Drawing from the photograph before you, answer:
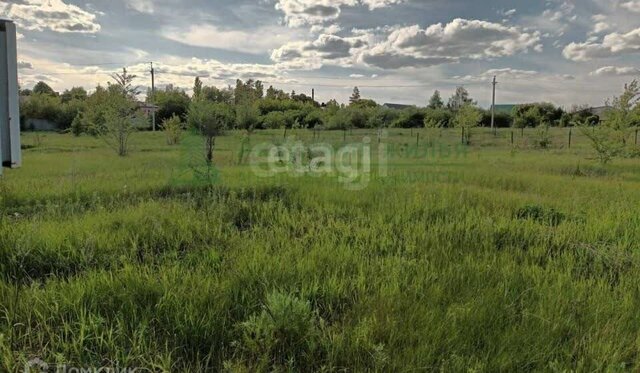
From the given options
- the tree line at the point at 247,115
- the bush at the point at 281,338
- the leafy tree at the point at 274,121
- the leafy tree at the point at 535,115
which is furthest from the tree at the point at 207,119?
the leafy tree at the point at 535,115

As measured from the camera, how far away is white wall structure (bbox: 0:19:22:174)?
2422 millimetres

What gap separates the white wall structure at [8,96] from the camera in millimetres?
2422

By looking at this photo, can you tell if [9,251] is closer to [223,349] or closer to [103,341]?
[103,341]

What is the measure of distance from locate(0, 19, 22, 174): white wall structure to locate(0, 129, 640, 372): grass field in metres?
0.91

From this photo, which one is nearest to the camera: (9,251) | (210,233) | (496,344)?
(496,344)

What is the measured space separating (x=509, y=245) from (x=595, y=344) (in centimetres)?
193

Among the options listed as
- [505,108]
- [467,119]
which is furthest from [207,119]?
[505,108]

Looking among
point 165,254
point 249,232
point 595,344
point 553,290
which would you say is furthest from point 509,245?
point 165,254

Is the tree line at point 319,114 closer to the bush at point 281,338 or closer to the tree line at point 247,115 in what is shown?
the tree line at point 247,115

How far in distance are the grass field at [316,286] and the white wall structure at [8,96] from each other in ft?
2.99

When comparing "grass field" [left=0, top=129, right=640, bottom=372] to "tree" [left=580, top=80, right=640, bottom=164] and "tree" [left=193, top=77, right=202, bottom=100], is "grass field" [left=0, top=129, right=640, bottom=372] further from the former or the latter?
"tree" [left=580, top=80, right=640, bottom=164]

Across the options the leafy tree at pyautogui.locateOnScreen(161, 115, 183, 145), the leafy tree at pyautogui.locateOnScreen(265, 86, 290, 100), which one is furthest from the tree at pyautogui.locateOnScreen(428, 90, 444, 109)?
the leafy tree at pyautogui.locateOnScreen(161, 115, 183, 145)

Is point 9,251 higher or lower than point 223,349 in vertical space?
higher

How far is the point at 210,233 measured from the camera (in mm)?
4109
